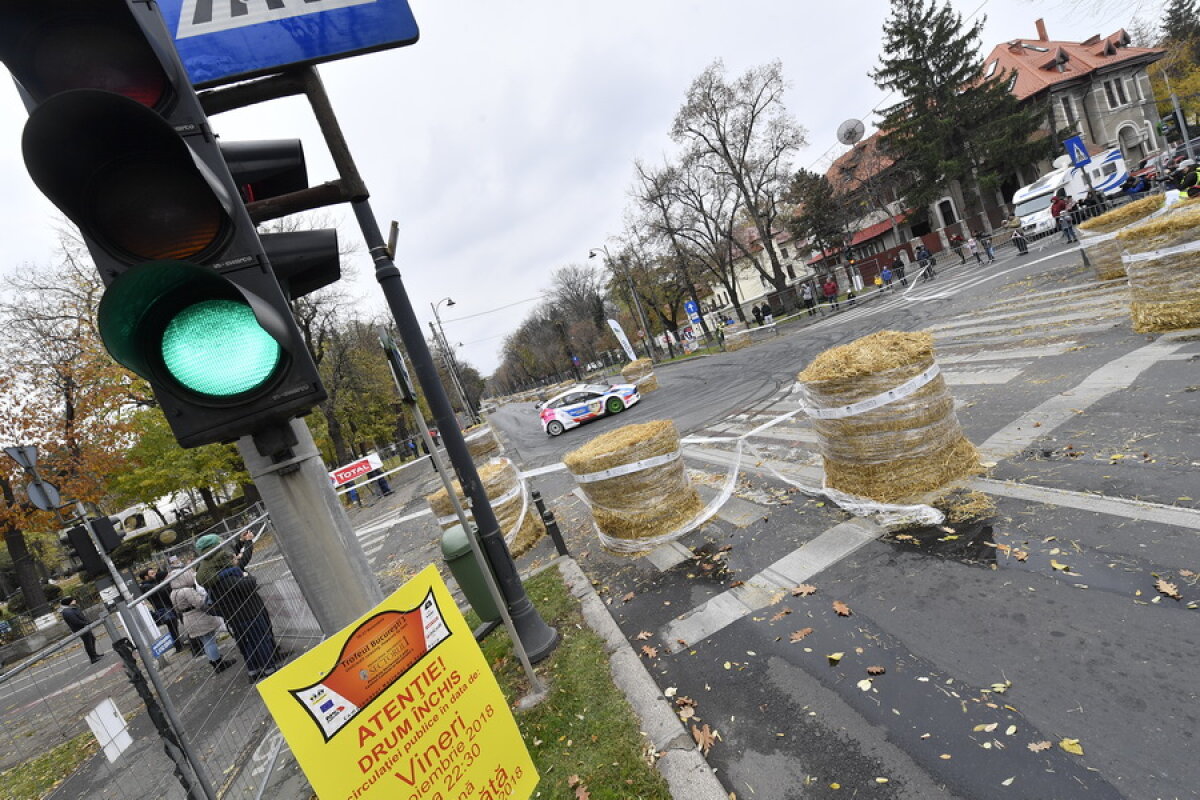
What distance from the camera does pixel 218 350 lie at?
1.62m

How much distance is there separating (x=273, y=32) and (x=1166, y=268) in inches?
414

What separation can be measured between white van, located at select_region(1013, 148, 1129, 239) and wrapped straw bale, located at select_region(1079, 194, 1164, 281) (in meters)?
18.0

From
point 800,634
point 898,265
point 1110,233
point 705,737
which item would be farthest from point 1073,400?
→ point 898,265

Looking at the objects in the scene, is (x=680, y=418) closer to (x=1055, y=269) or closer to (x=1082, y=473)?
(x=1082, y=473)

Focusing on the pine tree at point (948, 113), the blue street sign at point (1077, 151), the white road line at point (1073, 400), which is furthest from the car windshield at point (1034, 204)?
the white road line at point (1073, 400)

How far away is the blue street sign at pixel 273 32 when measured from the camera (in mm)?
2303

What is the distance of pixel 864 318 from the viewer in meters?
20.7

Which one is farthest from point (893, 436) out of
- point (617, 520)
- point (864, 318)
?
point (864, 318)

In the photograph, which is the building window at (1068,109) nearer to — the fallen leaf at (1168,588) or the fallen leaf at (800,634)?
the fallen leaf at (1168,588)

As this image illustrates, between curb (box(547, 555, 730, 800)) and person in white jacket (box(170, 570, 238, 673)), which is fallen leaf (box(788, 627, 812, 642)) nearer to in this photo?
curb (box(547, 555, 730, 800))

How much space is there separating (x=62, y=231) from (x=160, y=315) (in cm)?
2621

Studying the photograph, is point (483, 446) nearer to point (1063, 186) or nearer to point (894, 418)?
point (894, 418)

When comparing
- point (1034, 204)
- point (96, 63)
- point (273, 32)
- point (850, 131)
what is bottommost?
point (1034, 204)

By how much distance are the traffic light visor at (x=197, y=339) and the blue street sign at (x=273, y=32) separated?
56.6 inches
